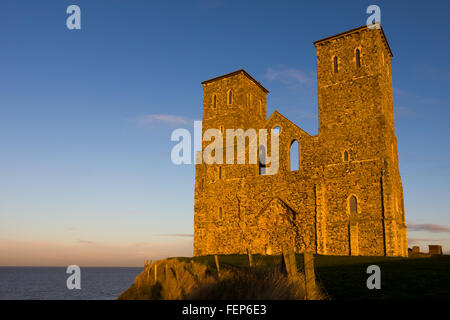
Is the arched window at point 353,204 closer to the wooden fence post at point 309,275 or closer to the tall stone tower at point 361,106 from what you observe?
the tall stone tower at point 361,106

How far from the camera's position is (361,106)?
31000 mm

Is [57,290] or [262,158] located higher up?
[262,158]

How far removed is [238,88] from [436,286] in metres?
28.5

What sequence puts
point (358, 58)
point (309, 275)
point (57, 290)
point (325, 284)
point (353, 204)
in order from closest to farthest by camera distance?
point (309, 275) < point (325, 284) < point (353, 204) < point (358, 58) < point (57, 290)

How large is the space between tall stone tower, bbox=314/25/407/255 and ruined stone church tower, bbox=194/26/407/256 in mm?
79

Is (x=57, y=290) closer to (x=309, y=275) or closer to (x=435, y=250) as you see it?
(x=435, y=250)

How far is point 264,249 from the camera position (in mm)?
33062

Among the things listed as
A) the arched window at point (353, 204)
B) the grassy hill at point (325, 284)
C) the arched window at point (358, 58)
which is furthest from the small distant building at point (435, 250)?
the grassy hill at point (325, 284)

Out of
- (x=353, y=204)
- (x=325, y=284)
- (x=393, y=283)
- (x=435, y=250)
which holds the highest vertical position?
(x=353, y=204)

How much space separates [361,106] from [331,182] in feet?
21.8

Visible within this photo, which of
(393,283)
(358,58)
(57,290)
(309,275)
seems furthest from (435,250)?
(57,290)

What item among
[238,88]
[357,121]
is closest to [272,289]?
[357,121]
